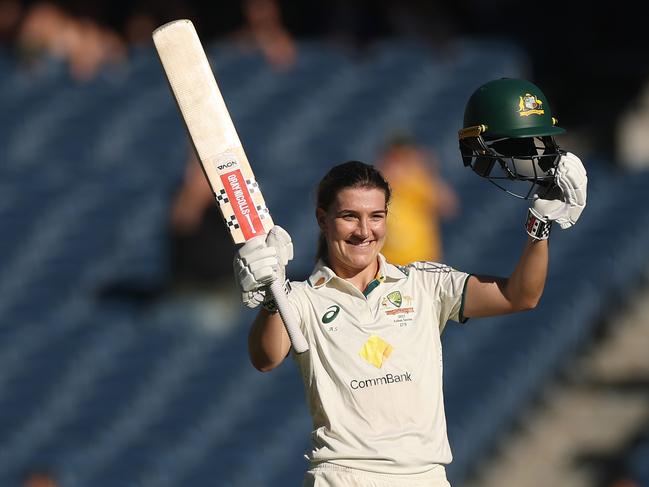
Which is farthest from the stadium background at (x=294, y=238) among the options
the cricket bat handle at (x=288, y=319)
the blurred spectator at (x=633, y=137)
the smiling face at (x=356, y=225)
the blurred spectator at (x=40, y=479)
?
the cricket bat handle at (x=288, y=319)

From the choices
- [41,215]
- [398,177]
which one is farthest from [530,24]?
[41,215]

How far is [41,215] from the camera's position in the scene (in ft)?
32.2

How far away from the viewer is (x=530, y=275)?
3.48m

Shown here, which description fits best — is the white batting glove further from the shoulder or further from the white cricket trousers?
the white cricket trousers

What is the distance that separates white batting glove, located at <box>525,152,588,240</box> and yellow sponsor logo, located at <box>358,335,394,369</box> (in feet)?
1.48

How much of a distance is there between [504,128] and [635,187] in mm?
5600

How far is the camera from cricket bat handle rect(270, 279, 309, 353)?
3.35 m

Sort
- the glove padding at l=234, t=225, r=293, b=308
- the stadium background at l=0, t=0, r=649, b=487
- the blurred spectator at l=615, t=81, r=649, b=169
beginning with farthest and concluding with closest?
the blurred spectator at l=615, t=81, r=649, b=169 → the stadium background at l=0, t=0, r=649, b=487 → the glove padding at l=234, t=225, r=293, b=308

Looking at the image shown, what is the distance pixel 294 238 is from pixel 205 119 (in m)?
5.35

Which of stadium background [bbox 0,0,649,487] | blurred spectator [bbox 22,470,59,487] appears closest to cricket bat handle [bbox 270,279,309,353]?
stadium background [bbox 0,0,649,487]

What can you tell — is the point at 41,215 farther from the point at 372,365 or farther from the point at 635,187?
the point at 372,365

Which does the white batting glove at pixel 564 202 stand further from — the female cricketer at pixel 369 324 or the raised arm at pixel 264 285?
the raised arm at pixel 264 285

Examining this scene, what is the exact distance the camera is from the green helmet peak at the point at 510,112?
347cm

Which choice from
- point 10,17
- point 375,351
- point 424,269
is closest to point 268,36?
point 10,17
